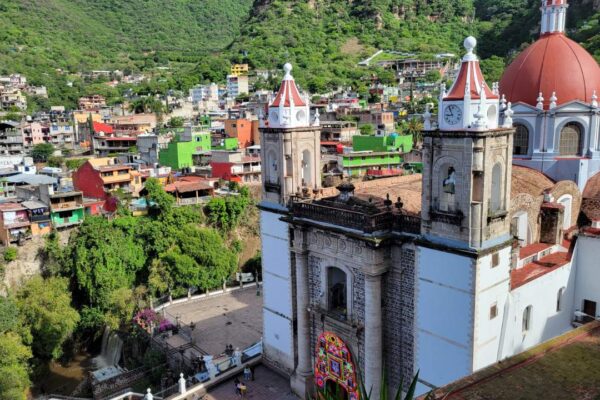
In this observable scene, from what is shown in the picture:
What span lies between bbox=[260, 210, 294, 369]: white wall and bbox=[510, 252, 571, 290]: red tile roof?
31.3ft

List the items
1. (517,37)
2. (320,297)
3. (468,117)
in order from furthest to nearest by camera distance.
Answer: (517,37)
(320,297)
(468,117)

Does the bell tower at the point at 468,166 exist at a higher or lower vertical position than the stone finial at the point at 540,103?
lower

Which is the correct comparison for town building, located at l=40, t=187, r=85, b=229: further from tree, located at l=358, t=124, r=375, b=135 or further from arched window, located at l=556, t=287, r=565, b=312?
tree, located at l=358, t=124, r=375, b=135

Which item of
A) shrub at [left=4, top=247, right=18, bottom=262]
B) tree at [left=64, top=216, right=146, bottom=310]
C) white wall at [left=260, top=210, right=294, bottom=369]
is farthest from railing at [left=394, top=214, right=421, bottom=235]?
shrub at [left=4, top=247, right=18, bottom=262]

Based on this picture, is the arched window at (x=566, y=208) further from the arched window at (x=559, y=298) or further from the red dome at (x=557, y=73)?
the red dome at (x=557, y=73)

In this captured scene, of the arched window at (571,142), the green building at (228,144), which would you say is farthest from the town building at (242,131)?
the arched window at (571,142)

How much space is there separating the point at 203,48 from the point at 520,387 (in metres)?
172

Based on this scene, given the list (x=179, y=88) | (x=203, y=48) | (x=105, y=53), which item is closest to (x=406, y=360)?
(x=179, y=88)

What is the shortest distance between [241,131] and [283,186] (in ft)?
160

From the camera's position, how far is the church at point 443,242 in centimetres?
1739

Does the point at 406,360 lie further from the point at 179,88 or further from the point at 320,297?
the point at 179,88

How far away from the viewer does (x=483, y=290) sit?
1736 centimetres

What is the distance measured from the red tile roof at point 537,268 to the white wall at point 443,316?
7.85 ft

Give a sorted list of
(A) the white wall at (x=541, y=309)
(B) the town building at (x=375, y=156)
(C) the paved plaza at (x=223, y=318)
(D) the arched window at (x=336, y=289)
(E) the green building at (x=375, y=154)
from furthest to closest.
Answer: (E) the green building at (x=375, y=154), (B) the town building at (x=375, y=156), (C) the paved plaza at (x=223, y=318), (D) the arched window at (x=336, y=289), (A) the white wall at (x=541, y=309)
